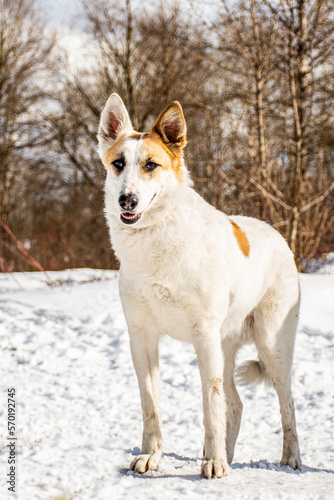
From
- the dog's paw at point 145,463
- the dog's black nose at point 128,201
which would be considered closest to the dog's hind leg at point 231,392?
the dog's paw at point 145,463

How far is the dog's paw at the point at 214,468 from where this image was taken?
2.76m

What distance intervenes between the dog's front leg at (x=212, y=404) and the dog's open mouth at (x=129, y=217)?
30.1 inches

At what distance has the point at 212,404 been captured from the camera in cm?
287

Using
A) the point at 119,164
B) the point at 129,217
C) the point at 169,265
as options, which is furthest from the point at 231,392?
the point at 119,164

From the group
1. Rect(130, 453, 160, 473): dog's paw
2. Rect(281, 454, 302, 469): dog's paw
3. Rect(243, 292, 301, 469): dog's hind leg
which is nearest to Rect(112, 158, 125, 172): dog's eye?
Rect(243, 292, 301, 469): dog's hind leg

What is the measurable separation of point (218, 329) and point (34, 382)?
2.42m

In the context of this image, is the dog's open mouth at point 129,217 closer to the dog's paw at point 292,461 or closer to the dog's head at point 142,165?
the dog's head at point 142,165

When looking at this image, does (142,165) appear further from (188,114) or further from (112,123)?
(188,114)

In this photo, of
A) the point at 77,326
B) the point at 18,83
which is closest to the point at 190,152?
the point at 18,83

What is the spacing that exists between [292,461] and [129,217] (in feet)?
6.69

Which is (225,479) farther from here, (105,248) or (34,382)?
(105,248)

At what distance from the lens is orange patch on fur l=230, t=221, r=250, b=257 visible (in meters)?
3.35

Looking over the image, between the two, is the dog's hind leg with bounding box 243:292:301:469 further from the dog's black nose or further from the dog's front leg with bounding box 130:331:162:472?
the dog's black nose

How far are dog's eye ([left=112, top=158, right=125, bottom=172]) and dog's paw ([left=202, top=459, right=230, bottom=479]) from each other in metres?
1.72
